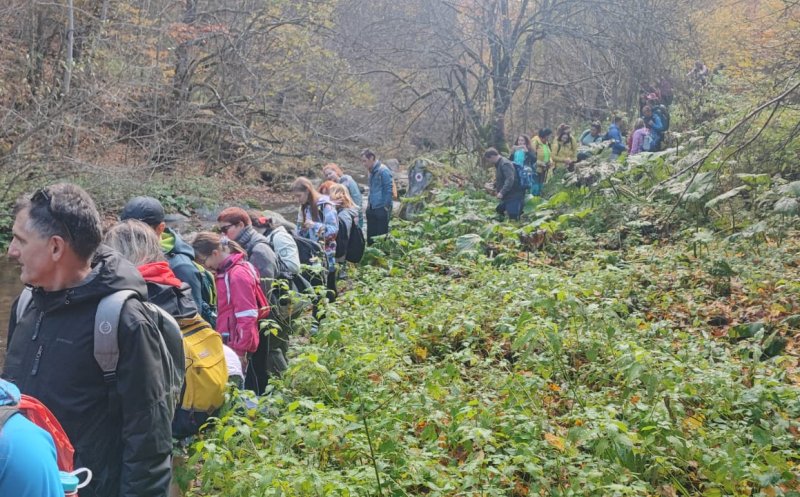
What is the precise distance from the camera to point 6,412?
1581 mm

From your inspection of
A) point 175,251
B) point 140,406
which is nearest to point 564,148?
point 175,251

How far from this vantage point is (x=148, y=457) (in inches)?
101

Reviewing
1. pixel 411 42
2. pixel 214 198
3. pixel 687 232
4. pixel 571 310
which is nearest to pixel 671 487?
pixel 571 310

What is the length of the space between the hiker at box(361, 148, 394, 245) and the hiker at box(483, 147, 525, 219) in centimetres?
161

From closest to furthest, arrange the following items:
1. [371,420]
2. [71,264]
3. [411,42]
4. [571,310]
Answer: [71,264], [371,420], [571,310], [411,42]

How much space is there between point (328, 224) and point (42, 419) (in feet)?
20.9

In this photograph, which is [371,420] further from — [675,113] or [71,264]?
[675,113]

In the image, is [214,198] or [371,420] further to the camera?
[214,198]

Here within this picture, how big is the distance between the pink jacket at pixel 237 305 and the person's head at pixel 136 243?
4.47 feet

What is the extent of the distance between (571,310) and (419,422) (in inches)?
75.7

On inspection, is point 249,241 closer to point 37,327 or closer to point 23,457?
point 37,327

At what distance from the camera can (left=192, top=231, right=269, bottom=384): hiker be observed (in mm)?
4945

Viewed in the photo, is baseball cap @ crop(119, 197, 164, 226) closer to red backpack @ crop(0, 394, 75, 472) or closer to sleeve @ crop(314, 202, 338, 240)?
red backpack @ crop(0, 394, 75, 472)

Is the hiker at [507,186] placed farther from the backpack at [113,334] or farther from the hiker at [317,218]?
the backpack at [113,334]
